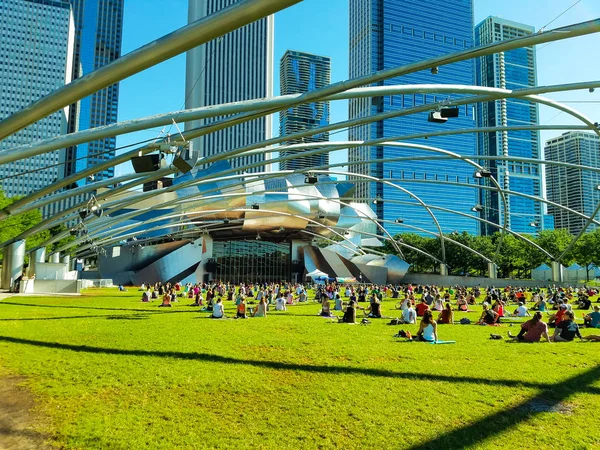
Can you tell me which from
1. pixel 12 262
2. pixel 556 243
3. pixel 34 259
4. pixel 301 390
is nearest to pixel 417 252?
pixel 556 243

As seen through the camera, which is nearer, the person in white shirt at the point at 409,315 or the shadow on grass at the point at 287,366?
the shadow on grass at the point at 287,366

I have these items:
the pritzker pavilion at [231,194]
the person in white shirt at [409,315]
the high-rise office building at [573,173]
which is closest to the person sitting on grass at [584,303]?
the pritzker pavilion at [231,194]

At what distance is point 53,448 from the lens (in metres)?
4.98

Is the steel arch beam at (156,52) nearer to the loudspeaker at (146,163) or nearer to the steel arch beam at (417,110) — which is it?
the loudspeaker at (146,163)

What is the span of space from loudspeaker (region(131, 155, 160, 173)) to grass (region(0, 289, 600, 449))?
14.7ft

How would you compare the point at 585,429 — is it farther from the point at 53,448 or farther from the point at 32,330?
the point at 32,330

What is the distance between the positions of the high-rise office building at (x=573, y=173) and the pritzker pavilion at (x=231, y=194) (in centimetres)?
5160

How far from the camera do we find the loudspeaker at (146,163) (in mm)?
12359

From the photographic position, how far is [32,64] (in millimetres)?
139250

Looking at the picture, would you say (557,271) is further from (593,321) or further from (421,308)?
(421,308)

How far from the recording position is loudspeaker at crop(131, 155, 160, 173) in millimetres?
12359

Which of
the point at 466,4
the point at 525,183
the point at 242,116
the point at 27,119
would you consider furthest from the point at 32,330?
the point at 466,4

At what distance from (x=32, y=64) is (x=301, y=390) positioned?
534 feet

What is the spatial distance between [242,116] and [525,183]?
16992 centimetres
